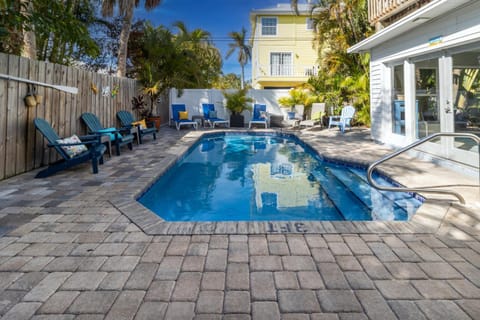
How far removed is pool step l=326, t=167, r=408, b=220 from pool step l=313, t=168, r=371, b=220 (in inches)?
3.3

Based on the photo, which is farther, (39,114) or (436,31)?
(39,114)

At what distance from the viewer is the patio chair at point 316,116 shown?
12898 millimetres

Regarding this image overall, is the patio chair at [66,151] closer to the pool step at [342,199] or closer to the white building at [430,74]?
the pool step at [342,199]

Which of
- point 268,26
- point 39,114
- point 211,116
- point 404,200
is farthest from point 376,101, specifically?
point 268,26

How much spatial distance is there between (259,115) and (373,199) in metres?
9.97

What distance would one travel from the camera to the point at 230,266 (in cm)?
238

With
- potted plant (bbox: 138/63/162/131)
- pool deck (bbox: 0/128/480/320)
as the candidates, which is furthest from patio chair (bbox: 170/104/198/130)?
pool deck (bbox: 0/128/480/320)

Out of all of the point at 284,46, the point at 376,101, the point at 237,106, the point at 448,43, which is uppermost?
the point at 284,46

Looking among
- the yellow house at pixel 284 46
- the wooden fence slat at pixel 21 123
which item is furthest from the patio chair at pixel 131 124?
the yellow house at pixel 284 46

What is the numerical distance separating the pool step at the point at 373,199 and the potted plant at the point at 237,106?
8.62 meters

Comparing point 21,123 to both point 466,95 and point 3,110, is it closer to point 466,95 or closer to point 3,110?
point 3,110

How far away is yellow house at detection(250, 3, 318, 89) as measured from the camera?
21.6m

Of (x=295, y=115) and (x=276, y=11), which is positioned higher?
(x=276, y=11)

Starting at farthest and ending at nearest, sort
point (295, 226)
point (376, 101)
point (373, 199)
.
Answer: point (376, 101)
point (373, 199)
point (295, 226)
